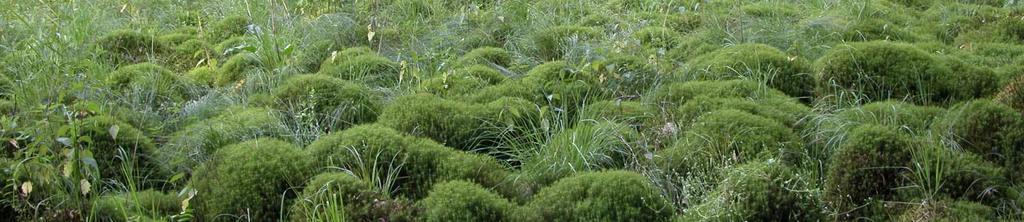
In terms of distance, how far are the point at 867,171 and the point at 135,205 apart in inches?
108

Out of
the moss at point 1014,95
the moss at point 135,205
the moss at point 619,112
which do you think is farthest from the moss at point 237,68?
the moss at point 1014,95

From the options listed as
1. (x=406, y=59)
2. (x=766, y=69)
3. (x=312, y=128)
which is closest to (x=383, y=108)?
(x=312, y=128)

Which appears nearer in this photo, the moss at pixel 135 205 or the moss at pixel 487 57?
the moss at pixel 135 205

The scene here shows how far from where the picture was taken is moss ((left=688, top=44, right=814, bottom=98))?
197 inches

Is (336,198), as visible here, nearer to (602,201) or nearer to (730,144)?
(602,201)

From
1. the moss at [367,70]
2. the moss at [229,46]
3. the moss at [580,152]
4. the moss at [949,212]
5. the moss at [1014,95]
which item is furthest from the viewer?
the moss at [229,46]

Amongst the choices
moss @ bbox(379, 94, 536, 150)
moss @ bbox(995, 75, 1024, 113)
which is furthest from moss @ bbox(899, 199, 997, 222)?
moss @ bbox(379, 94, 536, 150)

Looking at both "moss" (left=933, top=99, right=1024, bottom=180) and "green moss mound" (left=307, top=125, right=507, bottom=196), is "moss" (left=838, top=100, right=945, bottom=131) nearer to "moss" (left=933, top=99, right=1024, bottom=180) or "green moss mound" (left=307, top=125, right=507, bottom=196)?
"moss" (left=933, top=99, right=1024, bottom=180)

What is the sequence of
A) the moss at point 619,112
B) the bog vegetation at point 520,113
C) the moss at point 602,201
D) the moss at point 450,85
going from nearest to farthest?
the moss at point 602,201 < the bog vegetation at point 520,113 < the moss at point 619,112 < the moss at point 450,85

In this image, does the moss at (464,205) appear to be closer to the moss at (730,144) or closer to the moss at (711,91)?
the moss at (730,144)

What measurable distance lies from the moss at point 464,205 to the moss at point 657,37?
2269mm

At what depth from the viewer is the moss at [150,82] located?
202 inches

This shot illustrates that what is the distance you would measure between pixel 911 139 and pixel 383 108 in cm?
237

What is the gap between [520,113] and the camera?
A: 4.69 metres
